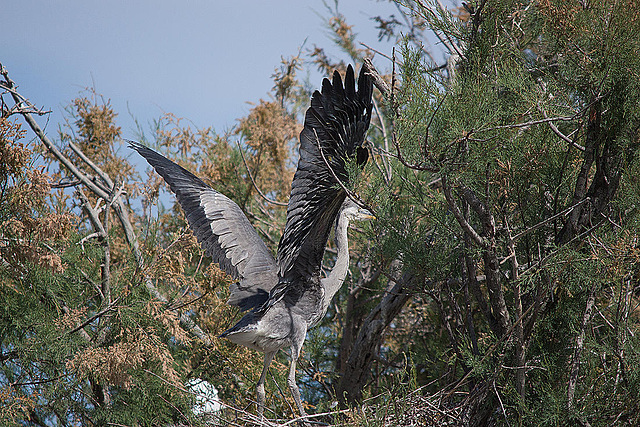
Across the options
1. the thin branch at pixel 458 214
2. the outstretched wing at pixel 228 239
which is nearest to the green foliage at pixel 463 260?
the thin branch at pixel 458 214

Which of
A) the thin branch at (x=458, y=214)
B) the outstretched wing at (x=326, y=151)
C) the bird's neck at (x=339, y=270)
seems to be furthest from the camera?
the bird's neck at (x=339, y=270)

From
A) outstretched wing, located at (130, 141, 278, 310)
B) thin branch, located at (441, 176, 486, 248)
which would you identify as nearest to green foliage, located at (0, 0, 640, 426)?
thin branch, located at (441, 176, 486, 248)

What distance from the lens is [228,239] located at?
4.68m

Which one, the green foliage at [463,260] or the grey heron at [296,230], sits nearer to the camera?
the green foliage at [463,260]

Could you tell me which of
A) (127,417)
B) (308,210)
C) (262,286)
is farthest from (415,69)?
(127,417)

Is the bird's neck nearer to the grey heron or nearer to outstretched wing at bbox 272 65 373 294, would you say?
the grey heron

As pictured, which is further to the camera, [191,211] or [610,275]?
[191,211]

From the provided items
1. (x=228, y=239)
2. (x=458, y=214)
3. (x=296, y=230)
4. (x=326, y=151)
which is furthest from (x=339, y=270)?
(x=458, y=214)

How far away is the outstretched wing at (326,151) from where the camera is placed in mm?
3709

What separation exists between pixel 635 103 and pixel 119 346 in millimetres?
3639

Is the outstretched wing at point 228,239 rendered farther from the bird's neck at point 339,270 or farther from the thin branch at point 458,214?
the thin branch at point 458,214

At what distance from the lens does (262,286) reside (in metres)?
4.61

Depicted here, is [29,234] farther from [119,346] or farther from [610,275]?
[610,275]

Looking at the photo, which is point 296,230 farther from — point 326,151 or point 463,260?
point 463,260
